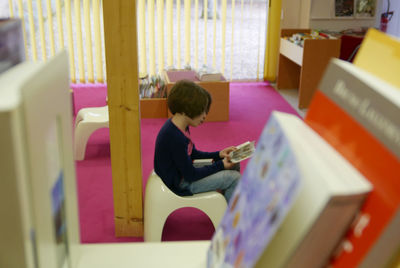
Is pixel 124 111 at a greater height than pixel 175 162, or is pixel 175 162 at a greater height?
pixel 124 111

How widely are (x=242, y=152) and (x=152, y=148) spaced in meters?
1.56

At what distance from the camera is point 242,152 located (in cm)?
246

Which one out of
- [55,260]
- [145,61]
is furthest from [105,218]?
[145,61]

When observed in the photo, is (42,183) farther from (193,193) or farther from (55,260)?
(193,193)

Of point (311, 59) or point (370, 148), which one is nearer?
point (370, 148)

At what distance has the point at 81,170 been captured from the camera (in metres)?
3.46

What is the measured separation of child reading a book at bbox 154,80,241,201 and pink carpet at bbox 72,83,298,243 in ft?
1.29

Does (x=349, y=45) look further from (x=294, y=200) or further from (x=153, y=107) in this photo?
(x=294, y=200)

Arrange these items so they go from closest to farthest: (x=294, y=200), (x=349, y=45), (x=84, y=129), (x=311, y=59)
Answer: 1. (x=294, y=200)
2. (x=84, y=129)
3. (x=311, y=59)
4. (x=349, y=45)

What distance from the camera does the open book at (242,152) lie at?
243 cm

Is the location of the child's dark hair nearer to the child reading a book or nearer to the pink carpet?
the child reading a book

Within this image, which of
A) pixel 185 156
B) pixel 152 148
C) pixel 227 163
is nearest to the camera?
pixel 185 156

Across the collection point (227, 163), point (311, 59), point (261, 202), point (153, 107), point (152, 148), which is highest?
point (261, 202)

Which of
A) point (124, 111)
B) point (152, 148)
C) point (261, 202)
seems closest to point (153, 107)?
point (152, 148)
